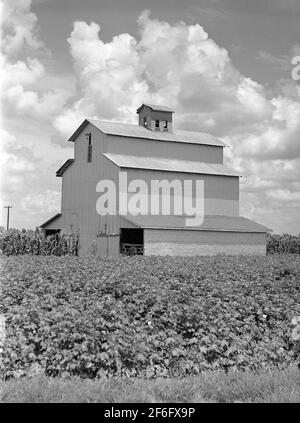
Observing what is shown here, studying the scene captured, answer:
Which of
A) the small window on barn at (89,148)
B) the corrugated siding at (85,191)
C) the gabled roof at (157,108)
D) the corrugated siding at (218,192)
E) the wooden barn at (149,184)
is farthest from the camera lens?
the gabled roof at (157,108)

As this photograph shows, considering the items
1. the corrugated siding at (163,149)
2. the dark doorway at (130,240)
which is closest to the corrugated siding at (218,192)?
the corrugated siding at (163,149)

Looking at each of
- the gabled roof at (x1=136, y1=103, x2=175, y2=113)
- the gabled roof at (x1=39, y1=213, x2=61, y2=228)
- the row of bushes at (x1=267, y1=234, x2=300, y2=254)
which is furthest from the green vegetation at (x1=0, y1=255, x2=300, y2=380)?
the row of bushes at (x1=267, y1=234, x2=300, y2=254)

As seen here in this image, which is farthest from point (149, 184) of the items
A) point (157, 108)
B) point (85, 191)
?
point (157, 108)

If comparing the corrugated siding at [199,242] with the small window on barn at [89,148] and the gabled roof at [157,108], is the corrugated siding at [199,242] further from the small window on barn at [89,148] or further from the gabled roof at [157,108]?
the gabled roof at [157,108]

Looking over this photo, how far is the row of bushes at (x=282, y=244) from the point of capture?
5008 cm

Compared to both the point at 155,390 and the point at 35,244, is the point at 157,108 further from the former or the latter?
the point at 155,390

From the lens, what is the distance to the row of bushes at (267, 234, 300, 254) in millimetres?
50078

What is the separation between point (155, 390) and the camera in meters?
6.03

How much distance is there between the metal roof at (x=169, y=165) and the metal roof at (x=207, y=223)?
126 inches

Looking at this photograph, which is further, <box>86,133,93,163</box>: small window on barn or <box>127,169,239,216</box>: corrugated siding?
<box>127,169,239,216</box>: corrugated siding

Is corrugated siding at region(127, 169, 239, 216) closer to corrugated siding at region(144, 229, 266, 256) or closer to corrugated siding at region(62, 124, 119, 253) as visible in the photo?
corrugated siding at region(144, 229, 266, 256)

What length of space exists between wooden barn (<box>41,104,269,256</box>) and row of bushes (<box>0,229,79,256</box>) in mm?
821

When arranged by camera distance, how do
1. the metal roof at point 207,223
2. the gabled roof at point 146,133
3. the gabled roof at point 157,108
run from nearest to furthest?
1. the metal roof at point 207,223
2. the gabled roof at point 146,133
3. the gabled roof at point 157,108
